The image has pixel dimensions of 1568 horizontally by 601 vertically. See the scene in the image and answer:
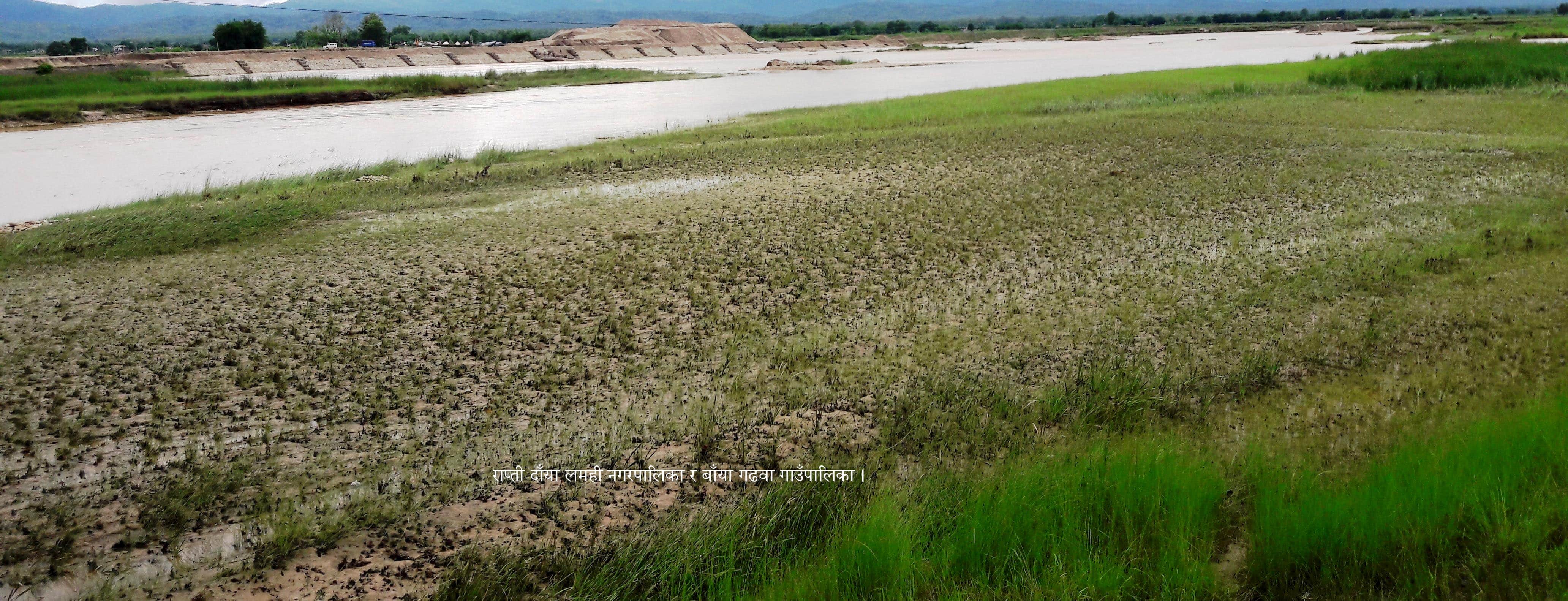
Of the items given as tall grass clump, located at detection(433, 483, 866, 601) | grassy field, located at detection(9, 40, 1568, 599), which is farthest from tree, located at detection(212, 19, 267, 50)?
tall grass clump, located at detection(433, 483, 866, 601)

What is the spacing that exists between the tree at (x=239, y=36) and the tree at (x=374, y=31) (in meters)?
11.8

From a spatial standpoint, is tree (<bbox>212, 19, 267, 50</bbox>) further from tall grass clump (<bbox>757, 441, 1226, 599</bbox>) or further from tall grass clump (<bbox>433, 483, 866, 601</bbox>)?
tall grass clump (<bbox>757, 441, 1226, 599</bbox>)

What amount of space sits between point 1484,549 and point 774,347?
3180 millimetres

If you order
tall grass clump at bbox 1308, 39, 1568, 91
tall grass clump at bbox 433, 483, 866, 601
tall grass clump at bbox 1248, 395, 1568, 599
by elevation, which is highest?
tall grass clump at bbox 1308, 39, 1568, 91

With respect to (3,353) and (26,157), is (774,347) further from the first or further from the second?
(26,157)

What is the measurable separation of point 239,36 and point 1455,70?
183 ft

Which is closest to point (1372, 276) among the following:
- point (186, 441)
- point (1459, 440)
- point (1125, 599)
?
point (1459, 440)

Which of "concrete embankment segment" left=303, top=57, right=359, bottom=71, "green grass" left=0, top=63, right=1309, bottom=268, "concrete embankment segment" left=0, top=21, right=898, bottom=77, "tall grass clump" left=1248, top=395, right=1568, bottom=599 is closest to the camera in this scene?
"tall grass clump" left=1248, top=395, right=1568, bottom=599

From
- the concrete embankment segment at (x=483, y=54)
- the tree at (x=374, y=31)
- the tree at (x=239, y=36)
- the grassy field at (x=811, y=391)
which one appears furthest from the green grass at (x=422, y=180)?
the tree at (x=374, y=31)

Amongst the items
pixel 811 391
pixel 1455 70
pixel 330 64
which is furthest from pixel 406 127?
pixel 330 64

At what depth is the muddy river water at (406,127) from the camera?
41.3 ft

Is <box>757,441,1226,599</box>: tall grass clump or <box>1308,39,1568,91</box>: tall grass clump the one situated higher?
<box>1308,39,1568,91</box>: tall grass clump

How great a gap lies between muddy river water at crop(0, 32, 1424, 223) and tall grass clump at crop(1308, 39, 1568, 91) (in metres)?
8.58

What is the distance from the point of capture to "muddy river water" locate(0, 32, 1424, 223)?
41.3ft
